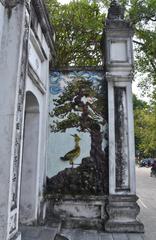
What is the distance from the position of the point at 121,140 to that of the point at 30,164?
6.27 ft

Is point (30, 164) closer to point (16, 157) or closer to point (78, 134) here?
point (78, 134)

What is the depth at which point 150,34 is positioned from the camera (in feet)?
36.6

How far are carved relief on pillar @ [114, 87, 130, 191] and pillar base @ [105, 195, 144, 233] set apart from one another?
0.74ft

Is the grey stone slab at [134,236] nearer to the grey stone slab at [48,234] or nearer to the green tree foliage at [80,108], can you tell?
the grey stone slab at [48,234]

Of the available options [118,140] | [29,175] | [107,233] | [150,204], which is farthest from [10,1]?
[150,204]

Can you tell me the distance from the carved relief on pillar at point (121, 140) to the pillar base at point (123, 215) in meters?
0.22

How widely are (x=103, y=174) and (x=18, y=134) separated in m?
2.87

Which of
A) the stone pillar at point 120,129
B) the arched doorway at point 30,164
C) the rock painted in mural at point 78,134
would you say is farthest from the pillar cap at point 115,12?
the arched doorway at point 30,164

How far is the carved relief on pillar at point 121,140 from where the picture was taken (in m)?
5.52

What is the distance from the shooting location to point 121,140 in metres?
5.64

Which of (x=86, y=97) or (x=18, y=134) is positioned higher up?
(x=86, y=97)

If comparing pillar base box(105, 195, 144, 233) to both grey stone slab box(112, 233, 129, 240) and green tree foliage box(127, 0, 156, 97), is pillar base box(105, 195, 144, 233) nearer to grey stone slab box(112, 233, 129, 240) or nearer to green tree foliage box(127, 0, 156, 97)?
grey stone slab box(112, 233, 129, 240)

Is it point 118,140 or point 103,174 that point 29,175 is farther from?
point 118,140

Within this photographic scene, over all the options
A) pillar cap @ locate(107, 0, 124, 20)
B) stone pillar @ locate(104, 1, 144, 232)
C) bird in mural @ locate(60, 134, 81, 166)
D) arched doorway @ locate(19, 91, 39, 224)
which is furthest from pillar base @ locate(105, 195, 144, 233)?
pillar cap @ locate(107, 0, 124, 20)
